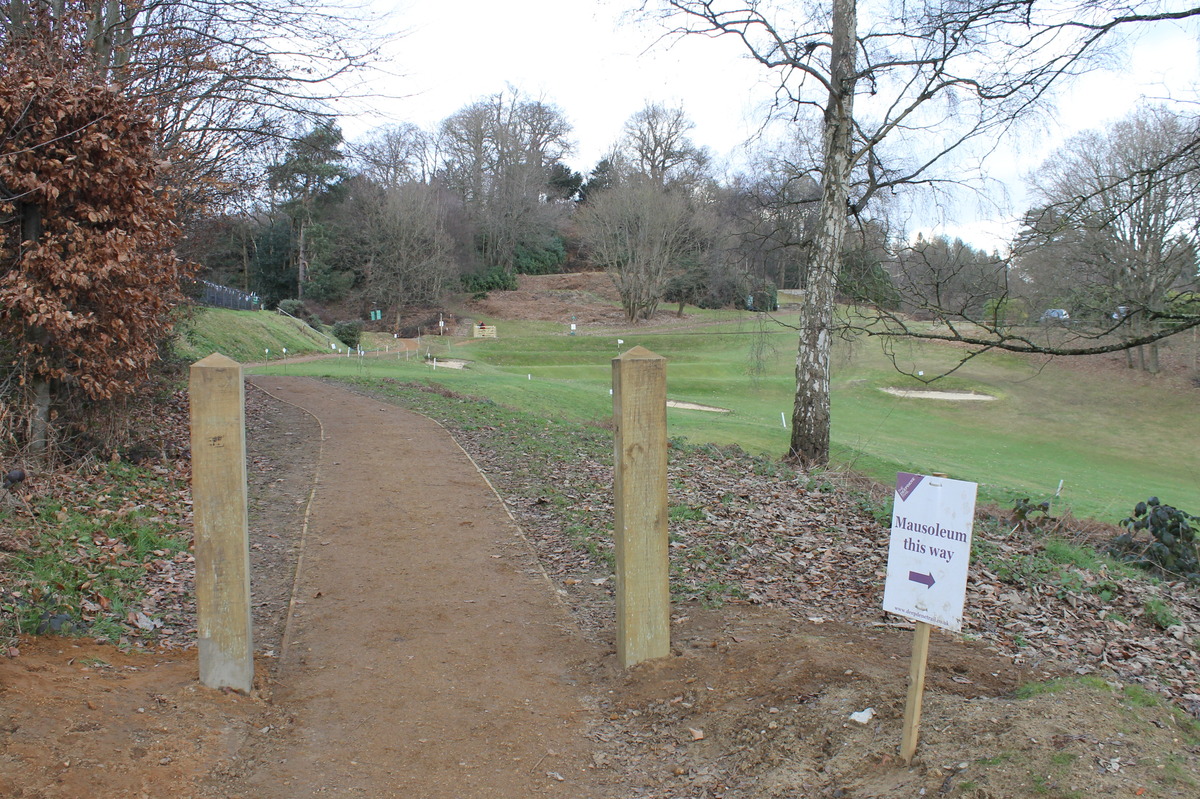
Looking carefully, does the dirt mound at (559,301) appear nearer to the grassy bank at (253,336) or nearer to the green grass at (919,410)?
the green grass at (919,410)

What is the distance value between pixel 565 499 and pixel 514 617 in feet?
10.7

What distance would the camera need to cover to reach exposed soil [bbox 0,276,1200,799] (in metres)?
3.56

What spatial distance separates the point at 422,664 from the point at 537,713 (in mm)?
1014

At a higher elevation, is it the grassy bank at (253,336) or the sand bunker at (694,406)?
the grassy bank at (253,336)

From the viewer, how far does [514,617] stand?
621cm

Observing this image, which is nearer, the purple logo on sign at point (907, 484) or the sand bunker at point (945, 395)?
the purple logo on sign at point (907, 484)

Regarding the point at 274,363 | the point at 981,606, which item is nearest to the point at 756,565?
the point at 981,606

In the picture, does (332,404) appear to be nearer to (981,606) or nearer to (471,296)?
(981,606)

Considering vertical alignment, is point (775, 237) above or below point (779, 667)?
above

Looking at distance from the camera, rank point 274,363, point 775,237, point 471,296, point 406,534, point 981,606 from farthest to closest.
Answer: point 471,296 → point 274,363 → point 775,237 → point 406,534 → point 981,606

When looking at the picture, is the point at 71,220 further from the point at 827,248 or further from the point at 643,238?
the point at 643,238

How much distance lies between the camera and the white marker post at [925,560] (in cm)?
362

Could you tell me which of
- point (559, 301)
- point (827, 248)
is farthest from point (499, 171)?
point (827, 248)

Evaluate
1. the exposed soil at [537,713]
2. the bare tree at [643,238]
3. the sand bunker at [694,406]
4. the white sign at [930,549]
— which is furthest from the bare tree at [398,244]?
the white sign at [930,549]
